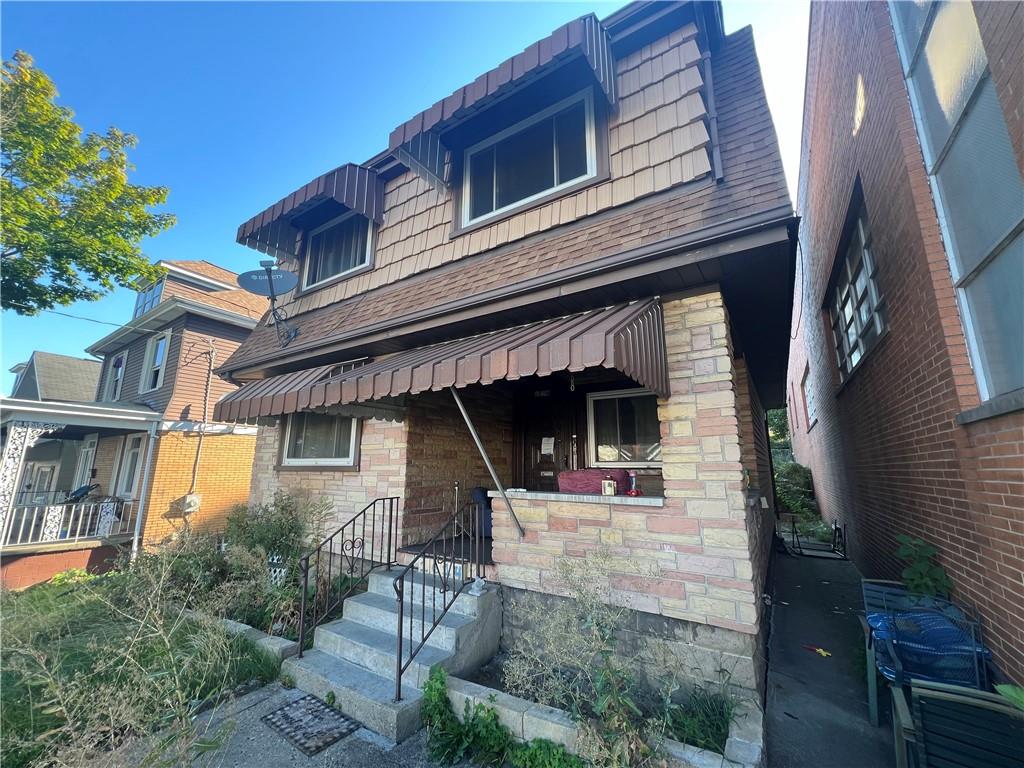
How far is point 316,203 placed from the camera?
279 inches

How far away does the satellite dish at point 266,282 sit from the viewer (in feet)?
22.4

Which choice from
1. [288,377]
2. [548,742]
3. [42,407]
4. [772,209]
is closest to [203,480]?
[42,407]

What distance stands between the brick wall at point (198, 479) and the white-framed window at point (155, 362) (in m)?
2.61

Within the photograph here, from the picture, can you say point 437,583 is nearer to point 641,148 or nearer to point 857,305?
point 641,148

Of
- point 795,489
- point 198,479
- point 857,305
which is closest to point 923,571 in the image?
point 857,305

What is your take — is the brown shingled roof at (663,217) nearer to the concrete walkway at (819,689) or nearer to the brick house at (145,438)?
the concrete walkway at (819,689)

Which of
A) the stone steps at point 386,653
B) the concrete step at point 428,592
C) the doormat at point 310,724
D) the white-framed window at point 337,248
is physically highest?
the white-framed window at point 337,248

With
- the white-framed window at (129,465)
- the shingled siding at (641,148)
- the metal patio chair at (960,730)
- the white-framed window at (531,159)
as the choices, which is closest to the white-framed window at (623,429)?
the shingled siding at (641,148)

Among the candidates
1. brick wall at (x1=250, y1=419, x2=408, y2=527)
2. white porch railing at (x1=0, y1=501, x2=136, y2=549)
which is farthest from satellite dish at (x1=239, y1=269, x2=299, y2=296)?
white porch railing at (x1=0, y1=501, x2=136, y2=549)

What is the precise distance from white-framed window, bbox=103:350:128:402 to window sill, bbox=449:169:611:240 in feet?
55.5

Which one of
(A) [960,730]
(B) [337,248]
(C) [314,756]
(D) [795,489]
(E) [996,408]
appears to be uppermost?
(B) [337,248]

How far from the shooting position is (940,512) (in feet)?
12.4

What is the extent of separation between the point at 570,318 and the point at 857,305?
5.23 meters

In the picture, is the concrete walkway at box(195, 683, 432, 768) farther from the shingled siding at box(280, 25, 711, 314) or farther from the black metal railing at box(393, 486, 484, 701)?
the shingled siding at box(280, 25, 711, 314)
